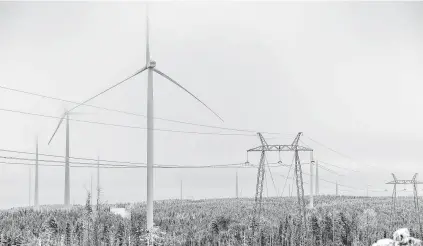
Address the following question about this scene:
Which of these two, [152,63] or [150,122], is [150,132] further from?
[152,63]

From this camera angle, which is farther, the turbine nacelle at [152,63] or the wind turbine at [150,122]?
the turbine nacelle at [152,63]

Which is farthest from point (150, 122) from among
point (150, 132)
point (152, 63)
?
point (152, 63)

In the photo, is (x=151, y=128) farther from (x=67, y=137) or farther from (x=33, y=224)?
(x=67, y=137)

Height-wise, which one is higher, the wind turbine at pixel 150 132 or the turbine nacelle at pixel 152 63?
the turbine nacelle at pixel 152 63

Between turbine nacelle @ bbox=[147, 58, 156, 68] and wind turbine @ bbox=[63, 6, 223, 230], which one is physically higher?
turbine nacelle @ bbox=[147, 58, 156, 68]

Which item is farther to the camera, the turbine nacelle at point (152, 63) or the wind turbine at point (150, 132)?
the turbine nacelle at point (152, 63)

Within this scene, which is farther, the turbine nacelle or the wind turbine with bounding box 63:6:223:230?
the turbine nacelle

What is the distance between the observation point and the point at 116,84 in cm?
4044

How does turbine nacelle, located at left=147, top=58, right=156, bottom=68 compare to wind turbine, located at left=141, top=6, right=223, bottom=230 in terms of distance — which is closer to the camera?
wind turbine, located at left=141, top=6, right=223, bottom=230

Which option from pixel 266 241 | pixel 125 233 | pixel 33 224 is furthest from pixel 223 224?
pixel 33 224

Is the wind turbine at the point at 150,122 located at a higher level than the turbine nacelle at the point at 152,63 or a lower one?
lower

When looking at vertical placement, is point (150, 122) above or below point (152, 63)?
below

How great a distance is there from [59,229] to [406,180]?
42.1m

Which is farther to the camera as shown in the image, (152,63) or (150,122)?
(152,63)
